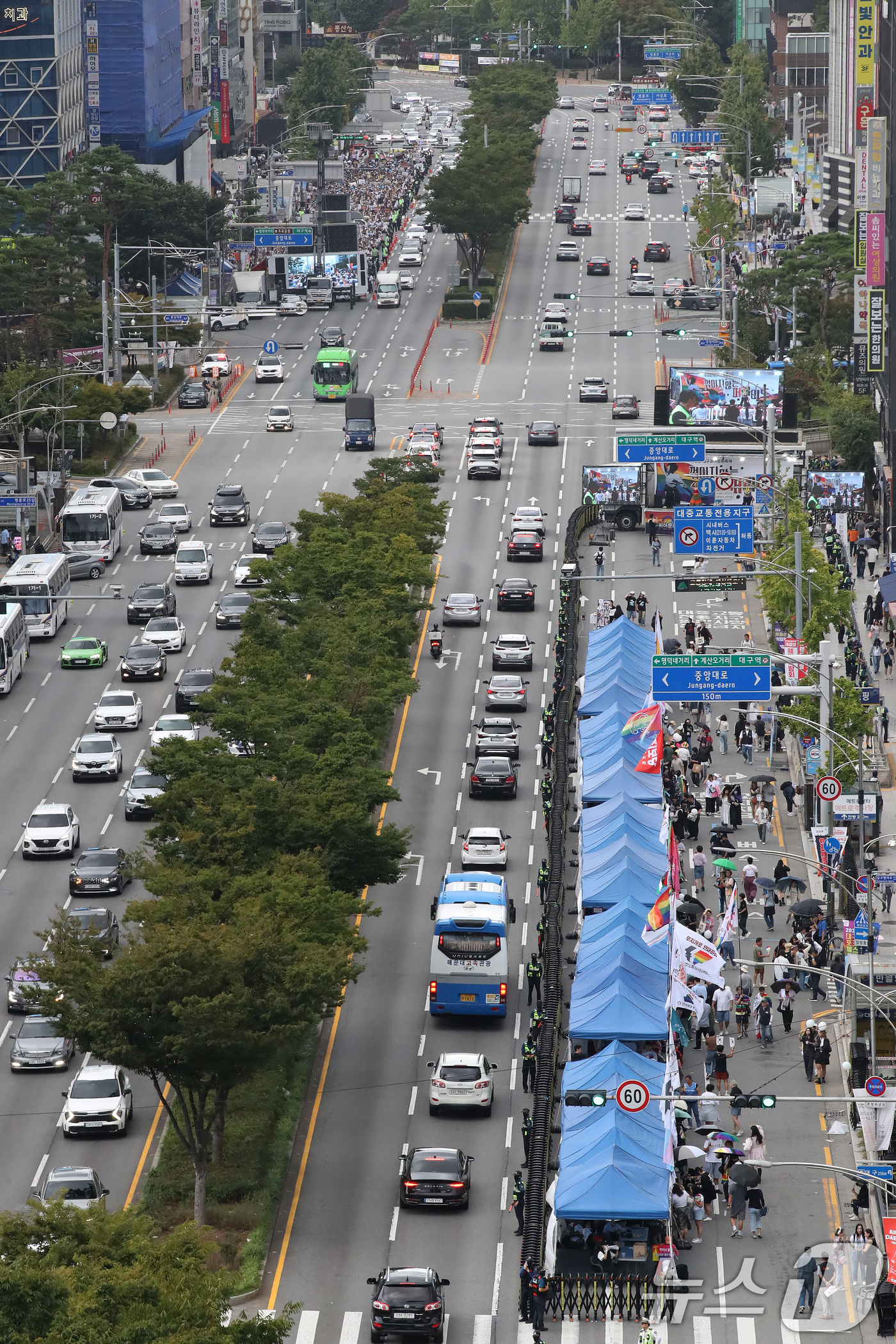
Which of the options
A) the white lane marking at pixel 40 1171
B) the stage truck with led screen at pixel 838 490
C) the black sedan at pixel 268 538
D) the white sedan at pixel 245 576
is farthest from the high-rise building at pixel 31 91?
the white lane marking at pixel 40 1171

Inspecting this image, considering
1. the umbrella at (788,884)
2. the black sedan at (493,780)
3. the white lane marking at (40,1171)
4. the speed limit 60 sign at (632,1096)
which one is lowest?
the white lane marking at (40,1171)

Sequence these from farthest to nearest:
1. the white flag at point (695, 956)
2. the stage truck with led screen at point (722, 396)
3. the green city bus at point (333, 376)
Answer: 1. the green city bus at point (333, 376)
2. the stage truck with led screen at point (722, 396)
3. the white flag at point (695, 956)

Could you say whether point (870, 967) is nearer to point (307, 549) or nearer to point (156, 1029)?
point (156, 1029)

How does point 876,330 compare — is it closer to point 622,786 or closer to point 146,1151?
point 622,786

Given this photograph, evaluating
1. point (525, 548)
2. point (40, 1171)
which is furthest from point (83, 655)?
point (40, 1171)

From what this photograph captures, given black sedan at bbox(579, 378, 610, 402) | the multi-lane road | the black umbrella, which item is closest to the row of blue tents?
the multi-lane road

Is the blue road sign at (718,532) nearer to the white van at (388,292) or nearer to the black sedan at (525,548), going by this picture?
the black sedan at (525,548)

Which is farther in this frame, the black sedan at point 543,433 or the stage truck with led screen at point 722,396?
the black sedan at point 543,433
